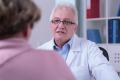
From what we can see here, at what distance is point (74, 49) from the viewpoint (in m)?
2.37

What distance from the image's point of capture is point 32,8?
1075 millimetres

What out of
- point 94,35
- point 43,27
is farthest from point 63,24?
point 43,27

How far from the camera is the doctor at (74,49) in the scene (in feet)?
7.26

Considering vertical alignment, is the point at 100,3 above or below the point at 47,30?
above

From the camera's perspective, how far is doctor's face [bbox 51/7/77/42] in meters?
2.41

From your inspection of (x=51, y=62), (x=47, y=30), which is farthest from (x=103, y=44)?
(x=51, y=62)

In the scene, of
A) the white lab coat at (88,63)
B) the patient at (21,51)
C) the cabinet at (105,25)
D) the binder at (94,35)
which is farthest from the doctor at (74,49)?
the binder at (94,35)

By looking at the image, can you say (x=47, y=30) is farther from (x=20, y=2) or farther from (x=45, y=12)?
(x=20, y=2)

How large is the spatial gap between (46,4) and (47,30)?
14.3 inches

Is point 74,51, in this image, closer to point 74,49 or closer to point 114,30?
point 74,49

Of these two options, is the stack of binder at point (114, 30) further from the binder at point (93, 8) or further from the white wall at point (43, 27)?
the white wall at point (43, 27)

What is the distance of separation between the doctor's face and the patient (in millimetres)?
1324

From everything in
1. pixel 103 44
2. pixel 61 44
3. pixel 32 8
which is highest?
pixel 32 8

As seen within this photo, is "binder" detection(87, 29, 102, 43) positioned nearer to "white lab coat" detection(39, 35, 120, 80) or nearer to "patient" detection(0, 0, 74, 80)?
"white lab coat" detection(39, 35, 120, 80)
